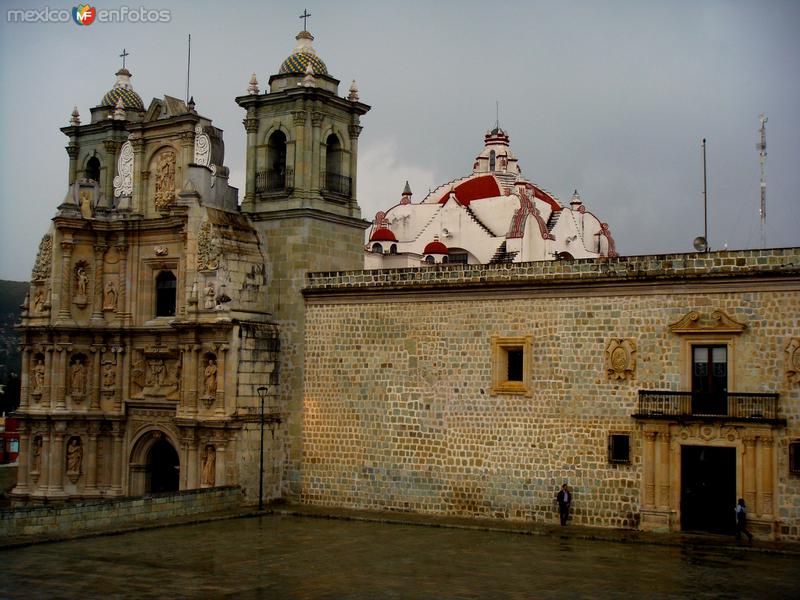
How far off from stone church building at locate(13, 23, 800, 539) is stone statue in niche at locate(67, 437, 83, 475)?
4cm

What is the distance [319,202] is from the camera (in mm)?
27188

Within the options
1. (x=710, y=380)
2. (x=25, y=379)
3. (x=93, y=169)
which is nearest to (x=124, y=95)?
(x=93, y=169)

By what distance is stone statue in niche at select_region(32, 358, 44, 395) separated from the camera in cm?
2833

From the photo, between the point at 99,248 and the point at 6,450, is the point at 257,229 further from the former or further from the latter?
the point at 6,450

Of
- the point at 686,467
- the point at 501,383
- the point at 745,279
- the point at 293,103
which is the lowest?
the point at 686,467

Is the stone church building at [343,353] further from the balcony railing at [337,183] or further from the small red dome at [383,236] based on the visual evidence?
the small red dome at [383,236]

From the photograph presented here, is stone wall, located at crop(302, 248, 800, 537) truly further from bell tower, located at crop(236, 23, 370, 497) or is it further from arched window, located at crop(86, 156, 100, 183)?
arched window, located at crop(86, 156, 100, 183)

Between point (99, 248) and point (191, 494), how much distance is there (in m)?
8.32

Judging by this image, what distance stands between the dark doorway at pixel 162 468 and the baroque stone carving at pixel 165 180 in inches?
250

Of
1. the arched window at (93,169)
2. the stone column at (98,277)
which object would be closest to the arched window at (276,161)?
the stone column at (98,277)

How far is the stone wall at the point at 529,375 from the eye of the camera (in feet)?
69.1

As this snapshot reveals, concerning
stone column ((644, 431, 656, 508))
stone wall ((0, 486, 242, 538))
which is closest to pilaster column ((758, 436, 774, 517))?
stone column ((644, 431, 656, 508))

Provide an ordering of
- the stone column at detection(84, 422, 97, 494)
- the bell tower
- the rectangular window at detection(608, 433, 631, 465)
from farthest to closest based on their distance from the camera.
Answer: the stone column at detection(84, 422, 97, 494), the bell tower, the rectangular window at detection(608, 433, 631, 465)

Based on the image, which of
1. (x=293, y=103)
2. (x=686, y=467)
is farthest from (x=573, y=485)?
(x=293, y=103)
